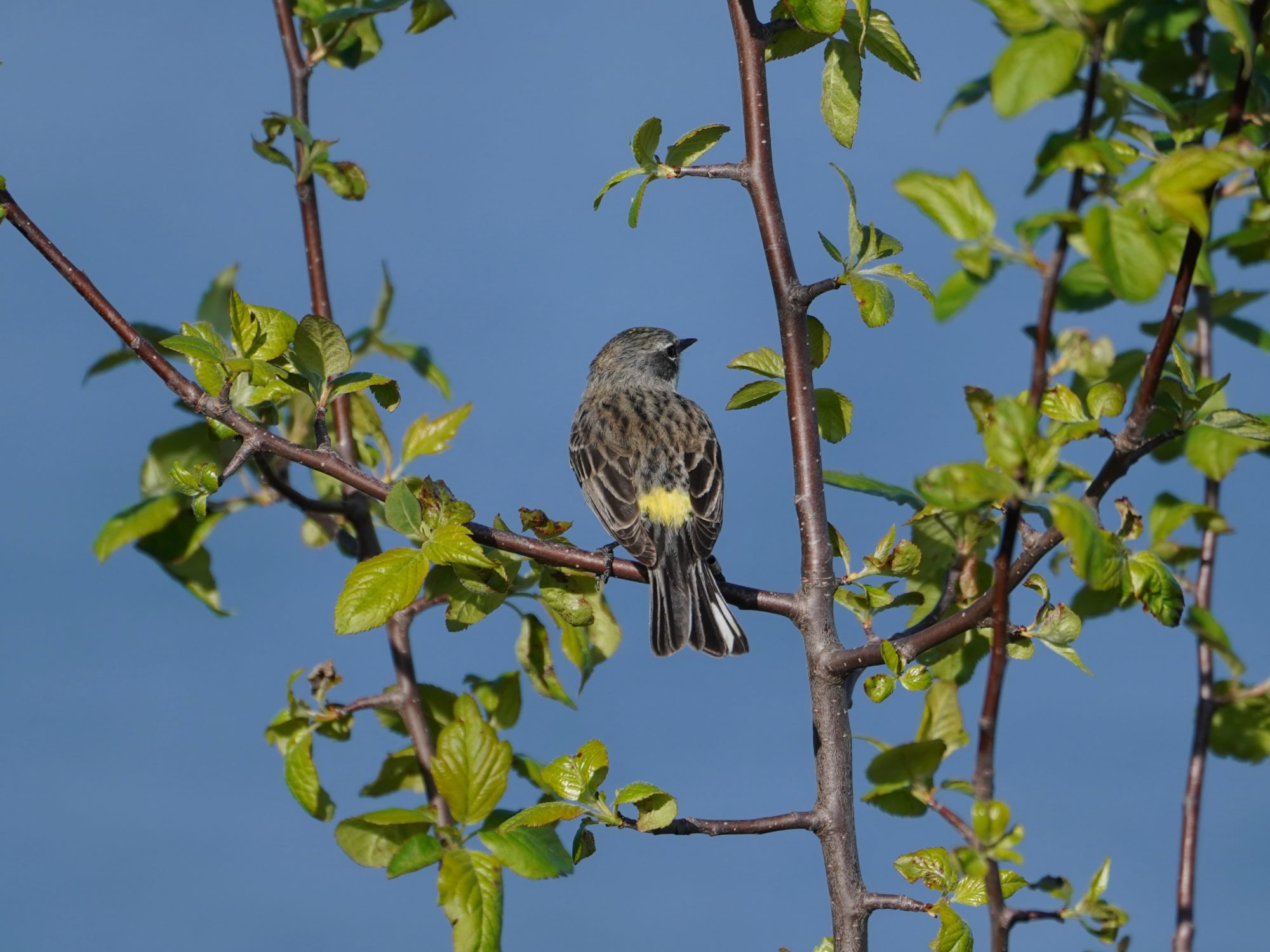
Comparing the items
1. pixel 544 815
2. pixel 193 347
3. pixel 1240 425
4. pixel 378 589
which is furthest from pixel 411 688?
pixel 1240 425

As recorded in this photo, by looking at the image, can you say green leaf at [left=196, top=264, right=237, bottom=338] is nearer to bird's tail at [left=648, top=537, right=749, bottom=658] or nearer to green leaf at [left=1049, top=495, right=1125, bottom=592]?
bird's tail at [left=648, top=537, right=749, bottom=658]

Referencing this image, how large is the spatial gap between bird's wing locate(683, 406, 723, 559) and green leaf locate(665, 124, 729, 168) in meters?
2.63

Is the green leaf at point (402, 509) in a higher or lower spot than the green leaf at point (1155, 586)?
higher

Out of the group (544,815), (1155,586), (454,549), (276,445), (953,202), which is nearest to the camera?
(953,202)

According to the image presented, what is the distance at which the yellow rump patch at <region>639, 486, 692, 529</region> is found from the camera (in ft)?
21.5

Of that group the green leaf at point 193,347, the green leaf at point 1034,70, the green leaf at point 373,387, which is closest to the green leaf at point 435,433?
the green leaf at point 373,387

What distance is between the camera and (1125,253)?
2229 millimetres

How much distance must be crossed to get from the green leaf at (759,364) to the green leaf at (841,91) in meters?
0.71

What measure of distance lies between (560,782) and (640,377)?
20.2 feet

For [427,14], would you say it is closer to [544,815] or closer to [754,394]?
[754,394]

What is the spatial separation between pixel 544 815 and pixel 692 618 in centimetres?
256

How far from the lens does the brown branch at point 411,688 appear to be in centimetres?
461

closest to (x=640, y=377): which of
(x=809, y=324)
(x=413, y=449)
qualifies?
(x=413, y=449)

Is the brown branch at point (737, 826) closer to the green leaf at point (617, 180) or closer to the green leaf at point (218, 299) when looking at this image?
the green leaf at point (617, 180)
